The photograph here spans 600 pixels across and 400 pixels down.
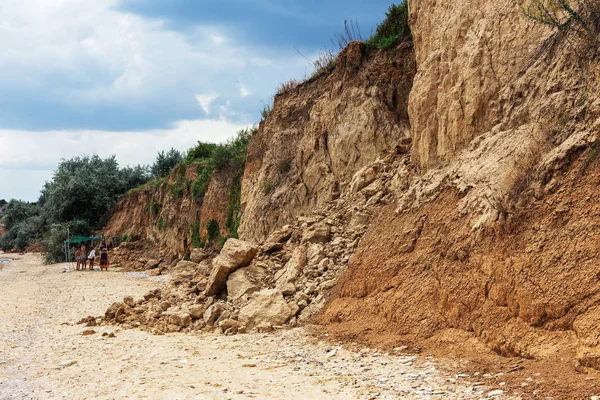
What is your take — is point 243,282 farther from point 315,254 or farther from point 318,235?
point 318,235

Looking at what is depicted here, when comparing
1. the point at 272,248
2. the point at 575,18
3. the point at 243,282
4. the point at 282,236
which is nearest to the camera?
the point at 575,18

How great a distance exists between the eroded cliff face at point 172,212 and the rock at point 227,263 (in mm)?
11209

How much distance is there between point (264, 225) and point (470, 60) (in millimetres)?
9539

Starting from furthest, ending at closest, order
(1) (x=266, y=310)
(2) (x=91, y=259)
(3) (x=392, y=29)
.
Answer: (2) (x=91, y=259) < (3) (x=392, y=29) < (1) (x=266, y=310)

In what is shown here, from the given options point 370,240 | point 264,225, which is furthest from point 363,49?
point 370,240

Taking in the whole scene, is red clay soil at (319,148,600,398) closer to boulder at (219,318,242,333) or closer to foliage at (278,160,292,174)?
boulder at (219,318,242,333)

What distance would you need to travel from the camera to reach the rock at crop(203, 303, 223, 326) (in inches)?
384

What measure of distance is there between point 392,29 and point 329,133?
10.7 ft

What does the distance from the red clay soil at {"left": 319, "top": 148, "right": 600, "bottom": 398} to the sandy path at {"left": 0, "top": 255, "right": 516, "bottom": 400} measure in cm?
56

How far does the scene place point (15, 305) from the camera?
15383mm

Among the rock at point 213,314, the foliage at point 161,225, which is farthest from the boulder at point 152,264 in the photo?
the rock at point 213,314

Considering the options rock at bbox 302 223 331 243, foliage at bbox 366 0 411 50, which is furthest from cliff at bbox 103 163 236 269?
rock at bbox 302 223 331 243

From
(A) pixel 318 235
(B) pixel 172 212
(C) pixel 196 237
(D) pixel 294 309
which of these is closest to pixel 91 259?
(B) pixel 172 212

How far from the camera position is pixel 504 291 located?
19.9ft
